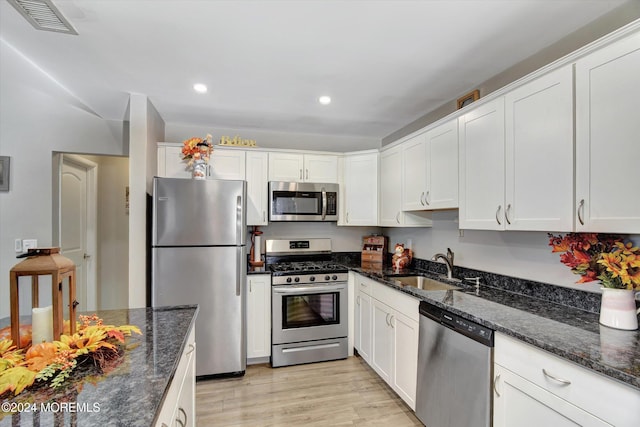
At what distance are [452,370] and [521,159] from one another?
50.5 inches

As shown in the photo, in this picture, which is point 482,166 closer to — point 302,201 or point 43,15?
point 302,201

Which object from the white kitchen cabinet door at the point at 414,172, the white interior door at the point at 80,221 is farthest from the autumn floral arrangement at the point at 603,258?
the white interior door at the point at 80,221

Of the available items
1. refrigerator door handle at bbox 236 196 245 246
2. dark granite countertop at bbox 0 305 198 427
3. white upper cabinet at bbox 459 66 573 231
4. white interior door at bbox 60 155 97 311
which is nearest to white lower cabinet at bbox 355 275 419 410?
white upper cabinet at bbox 459 66 573 231

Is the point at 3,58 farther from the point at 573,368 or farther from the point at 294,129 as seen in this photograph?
the point at 573,368

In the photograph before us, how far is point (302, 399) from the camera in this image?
2512 millimetres

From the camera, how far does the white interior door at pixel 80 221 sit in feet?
11.5

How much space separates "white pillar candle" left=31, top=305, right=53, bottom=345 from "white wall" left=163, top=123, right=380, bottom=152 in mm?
2823

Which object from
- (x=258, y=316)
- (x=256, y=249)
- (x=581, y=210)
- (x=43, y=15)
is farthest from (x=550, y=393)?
(x=43, y=15)

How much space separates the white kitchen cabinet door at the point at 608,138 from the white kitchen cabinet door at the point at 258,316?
249cm

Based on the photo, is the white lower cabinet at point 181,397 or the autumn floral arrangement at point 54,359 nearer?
the autumn floral arrangement at point 54,359

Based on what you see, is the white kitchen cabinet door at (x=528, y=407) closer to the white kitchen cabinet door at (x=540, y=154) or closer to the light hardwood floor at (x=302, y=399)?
the white kitchen cabinet door at (x=540, y=154)

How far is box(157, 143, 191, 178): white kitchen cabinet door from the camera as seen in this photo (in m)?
3.12

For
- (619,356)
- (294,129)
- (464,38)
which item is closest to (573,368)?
(619,356)

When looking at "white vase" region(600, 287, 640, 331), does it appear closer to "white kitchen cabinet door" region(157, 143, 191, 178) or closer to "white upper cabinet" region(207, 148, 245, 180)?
"white upper cabinet" region(207, 148, 245, 180)
